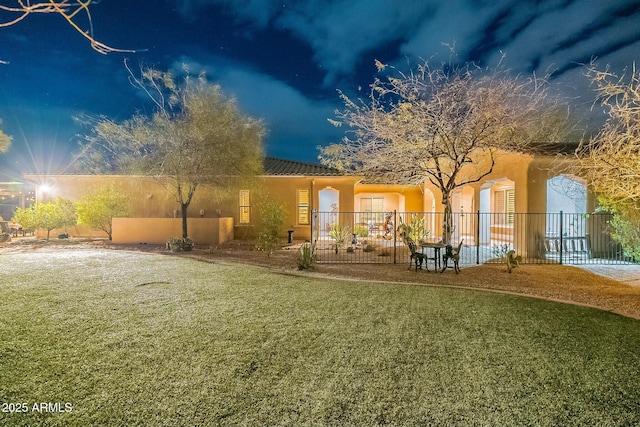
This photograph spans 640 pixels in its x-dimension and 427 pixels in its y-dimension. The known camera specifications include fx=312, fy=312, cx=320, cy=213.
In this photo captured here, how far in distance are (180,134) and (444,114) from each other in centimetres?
928

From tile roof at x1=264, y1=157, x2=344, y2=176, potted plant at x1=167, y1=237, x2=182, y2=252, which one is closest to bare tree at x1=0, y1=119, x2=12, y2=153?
potted plant at x1=167, y1=237, x2=182, y2=252

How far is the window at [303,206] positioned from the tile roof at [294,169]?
3.80ft

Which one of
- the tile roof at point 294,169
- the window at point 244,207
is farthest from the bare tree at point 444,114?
the window at point 244,207

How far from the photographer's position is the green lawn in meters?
2.44

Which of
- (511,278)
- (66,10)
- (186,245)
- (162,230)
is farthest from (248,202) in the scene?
(66,10)

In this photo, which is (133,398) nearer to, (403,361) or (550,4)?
(403,361)

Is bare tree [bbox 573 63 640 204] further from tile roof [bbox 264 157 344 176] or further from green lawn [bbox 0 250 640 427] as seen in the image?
tile roof [bbox 264 157 344 176]

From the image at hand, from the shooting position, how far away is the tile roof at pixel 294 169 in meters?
16.4

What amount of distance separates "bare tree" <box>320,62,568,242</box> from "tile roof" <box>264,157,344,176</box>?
224 inches

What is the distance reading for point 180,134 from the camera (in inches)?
462

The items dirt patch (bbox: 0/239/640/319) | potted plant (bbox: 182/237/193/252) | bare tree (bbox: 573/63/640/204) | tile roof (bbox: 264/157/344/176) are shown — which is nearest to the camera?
bare tree (bbox: 573/63/640/204)

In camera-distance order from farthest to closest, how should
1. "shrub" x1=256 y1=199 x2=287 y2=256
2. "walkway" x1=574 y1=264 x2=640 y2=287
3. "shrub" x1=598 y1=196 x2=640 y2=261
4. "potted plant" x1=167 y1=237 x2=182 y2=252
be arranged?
"potted plant" x1=167 y1=237 x2=182 y2=252 < "shrub" x1=256 y1=199 x2=287 y2=256 < "shrub" x1=598 y1=196 x2=640 y2=261 < "walkway" x1=574 y1=264 x2=640 y2=287

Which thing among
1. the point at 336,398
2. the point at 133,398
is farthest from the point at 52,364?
the point at 336,398

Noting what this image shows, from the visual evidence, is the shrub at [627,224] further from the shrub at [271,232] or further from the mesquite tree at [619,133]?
the shrub at [271,232]
